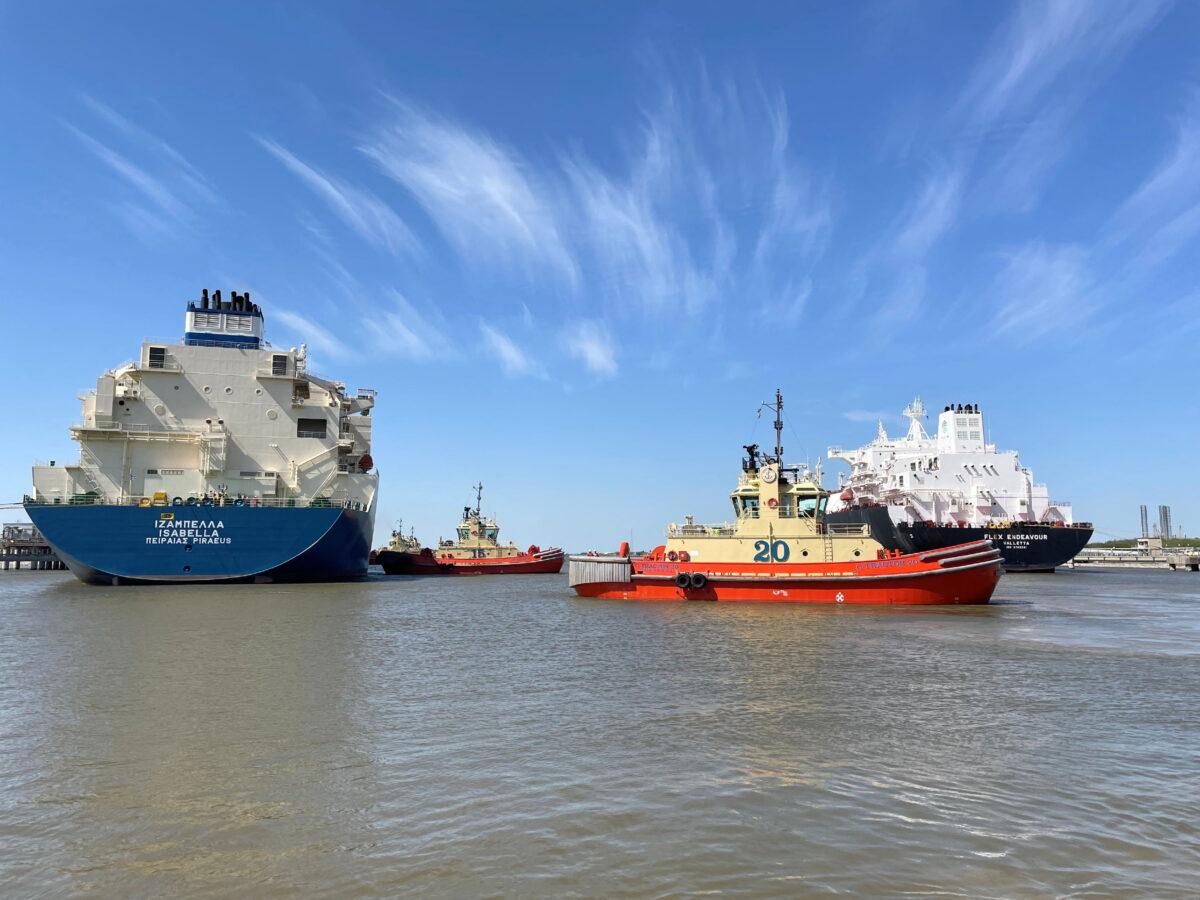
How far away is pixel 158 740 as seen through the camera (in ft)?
28.9

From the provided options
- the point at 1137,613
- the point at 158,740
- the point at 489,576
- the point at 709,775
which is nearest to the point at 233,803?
the point at 158,740

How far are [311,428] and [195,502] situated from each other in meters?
7.95

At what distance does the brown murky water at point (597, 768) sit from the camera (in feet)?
17.6

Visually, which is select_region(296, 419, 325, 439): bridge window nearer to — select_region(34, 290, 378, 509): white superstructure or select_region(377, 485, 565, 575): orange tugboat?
select_region(34, 290, 378, 509): white superstructure

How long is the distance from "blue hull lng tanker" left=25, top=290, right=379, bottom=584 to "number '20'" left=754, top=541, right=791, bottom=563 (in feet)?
65.7

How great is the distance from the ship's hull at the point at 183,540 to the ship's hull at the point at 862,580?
18.8 m

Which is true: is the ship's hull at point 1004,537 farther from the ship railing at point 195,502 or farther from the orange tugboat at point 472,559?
the ship railing at point 195,502

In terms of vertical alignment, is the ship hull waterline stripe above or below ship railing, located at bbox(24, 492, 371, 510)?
below

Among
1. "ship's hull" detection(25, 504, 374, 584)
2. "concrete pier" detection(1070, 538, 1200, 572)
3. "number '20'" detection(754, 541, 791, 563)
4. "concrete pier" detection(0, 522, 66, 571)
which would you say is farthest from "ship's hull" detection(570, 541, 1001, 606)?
"concrete pier" detection(0, 522, 66, 571)

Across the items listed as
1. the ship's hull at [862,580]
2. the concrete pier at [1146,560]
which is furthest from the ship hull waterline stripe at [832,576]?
the concrete pier at [1146,560]

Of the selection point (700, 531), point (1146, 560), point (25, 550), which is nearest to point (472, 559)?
point (700, 531)

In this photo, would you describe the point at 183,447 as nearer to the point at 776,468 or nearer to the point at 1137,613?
the point at 776,468

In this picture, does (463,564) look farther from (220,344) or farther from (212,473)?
(220,344)

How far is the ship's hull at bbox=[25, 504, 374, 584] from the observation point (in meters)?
33.4
